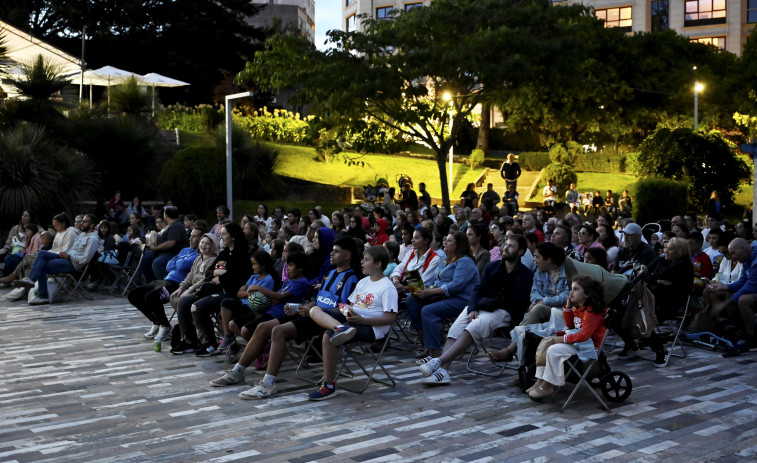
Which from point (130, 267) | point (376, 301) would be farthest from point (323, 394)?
point (130, 267)

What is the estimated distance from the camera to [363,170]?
116 feet

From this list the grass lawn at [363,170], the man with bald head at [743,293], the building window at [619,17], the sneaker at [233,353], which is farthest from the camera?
the building window at [619,17]

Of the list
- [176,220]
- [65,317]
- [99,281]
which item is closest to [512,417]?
[176,220]

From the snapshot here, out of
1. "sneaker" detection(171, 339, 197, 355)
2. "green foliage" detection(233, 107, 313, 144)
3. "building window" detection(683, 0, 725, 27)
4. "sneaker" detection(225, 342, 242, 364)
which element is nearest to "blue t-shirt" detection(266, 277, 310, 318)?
"sneaker" detection(225, 342, 242, 364)

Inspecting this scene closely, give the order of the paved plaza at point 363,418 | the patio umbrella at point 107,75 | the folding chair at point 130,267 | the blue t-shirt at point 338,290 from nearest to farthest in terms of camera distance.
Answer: the paved plaza at point 363,418 < the blue t-shirt at point 338,290 < the folding chair at point 130,267 < the patio umbrella at point 107,75

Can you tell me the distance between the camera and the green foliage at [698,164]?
26.6m

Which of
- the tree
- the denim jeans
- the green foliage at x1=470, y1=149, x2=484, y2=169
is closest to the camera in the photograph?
the denim jeans

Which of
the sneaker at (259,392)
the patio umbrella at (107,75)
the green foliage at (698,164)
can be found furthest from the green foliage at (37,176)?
the green foliage at (698,164)

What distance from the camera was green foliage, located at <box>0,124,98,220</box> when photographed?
19859 millimetres

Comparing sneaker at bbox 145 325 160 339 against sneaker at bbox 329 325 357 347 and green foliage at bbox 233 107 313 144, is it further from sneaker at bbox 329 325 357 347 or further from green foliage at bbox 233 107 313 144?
green foliage at bbox 233 107 313 144

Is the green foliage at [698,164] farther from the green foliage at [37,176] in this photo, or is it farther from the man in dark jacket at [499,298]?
the man in dark jacket at [499,298]

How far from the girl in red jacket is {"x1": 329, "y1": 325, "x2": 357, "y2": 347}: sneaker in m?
1.61

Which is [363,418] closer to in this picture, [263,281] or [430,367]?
[430,367]

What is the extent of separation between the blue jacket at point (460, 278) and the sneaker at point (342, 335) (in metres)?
1.69
